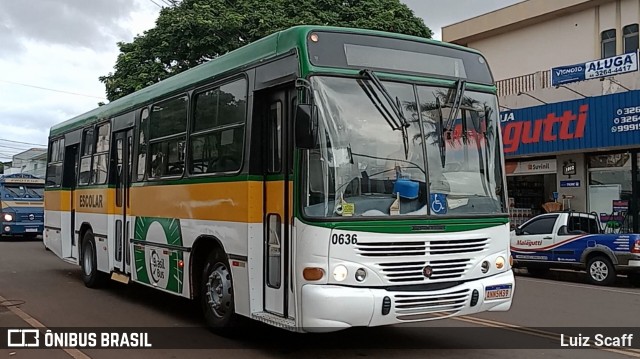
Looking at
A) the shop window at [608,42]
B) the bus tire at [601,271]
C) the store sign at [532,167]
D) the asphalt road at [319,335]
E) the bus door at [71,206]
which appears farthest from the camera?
the shop window at [608,42]

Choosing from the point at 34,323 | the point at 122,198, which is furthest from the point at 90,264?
the point at 34,323

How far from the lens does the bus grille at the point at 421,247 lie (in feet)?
20.1

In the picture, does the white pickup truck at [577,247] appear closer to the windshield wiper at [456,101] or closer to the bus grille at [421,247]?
the bus grille at [421,247]

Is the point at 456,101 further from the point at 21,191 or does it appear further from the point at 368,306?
the point at 21,191

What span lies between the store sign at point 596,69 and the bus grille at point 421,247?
1398 centimetres

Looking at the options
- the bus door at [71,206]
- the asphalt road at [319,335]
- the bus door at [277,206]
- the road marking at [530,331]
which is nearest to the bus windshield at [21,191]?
the asphalt road at [319,335]

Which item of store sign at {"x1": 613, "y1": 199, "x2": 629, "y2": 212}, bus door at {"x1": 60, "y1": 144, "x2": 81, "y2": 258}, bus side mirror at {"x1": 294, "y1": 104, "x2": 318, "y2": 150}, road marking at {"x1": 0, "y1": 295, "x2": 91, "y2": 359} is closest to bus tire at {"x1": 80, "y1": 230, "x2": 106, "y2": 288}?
bus door at {"x1": 60, "y1": 144, "x2": 81, "y2": 258}

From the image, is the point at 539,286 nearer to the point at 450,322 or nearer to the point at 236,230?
the point at 450,322

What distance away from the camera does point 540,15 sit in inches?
952

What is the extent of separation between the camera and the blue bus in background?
2570 cm

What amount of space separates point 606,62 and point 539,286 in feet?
26.4

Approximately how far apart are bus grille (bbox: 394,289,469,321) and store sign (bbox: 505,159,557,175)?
51.8 ft

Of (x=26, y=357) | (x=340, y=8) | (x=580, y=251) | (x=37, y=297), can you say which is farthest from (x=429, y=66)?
(x=340, y=8)

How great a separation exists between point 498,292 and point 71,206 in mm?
9681
